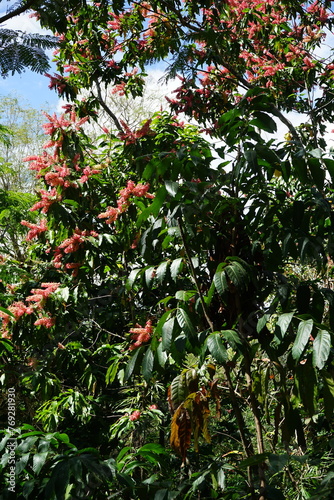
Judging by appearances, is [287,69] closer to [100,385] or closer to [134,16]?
[134,16]

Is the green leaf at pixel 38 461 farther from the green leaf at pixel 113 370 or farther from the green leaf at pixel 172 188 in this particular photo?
the green leaf at pixel 113 370

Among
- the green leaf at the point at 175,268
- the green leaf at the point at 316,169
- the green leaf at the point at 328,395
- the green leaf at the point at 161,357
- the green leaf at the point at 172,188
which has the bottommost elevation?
the green leaf at the point at 328,395

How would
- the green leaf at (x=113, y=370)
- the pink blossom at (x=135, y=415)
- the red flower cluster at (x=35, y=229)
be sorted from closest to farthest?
the green leaf at (x=113, y=370) → the pink blossom at (x=135, y=415) → the red flower cluster at (x=35, y=229)

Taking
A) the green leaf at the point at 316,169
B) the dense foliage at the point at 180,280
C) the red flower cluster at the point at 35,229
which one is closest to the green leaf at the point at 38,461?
the dense foliage at the point at 180,280

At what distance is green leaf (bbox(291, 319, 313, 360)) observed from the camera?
1133 millimetres

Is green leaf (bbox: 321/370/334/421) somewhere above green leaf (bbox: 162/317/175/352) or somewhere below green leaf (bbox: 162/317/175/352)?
below

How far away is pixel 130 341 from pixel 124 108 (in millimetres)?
8448

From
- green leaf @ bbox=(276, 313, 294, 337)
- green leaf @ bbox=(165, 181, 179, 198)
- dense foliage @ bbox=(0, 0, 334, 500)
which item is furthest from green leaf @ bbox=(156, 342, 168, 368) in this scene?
green leaf @ bbox=(165, 181, 179, 198)

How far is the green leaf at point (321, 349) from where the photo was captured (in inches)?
43.3

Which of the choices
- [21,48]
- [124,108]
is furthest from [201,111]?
[124,108]

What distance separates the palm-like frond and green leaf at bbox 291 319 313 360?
136 cm

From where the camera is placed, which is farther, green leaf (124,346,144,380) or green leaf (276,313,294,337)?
green leaf (124,346,144,380)

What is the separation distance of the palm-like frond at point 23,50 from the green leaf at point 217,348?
4.07ft

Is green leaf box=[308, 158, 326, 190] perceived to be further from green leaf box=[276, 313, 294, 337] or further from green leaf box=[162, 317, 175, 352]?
green leaf box=[162, 317, 175, 352]
